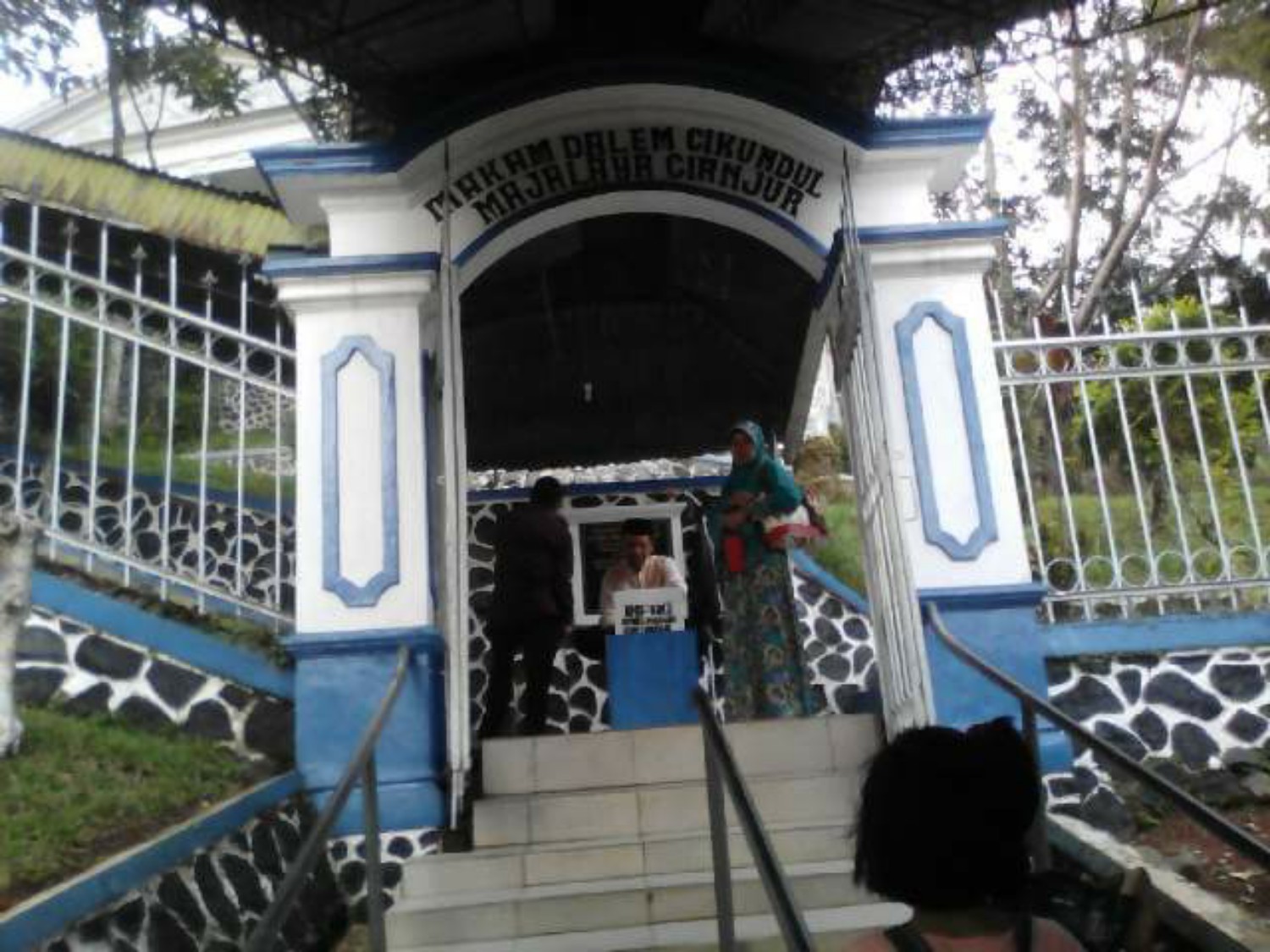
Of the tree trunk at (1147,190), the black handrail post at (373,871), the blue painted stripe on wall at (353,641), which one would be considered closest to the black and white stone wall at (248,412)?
the blue painted stripe on wall at (353,641)

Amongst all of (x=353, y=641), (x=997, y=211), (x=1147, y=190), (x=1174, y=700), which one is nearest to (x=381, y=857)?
(x=353, y=641)

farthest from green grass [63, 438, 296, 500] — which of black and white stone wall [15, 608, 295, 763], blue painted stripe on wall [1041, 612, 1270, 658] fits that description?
blue painted stripe on wall [1041, 612, 1270, 658]

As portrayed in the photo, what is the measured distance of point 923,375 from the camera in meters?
5.39

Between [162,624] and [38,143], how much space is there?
253 inches

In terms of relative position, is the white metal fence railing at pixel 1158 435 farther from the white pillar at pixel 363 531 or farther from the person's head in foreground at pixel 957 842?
the person's head in foreground at pixel 957 842

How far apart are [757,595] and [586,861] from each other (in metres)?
1.71

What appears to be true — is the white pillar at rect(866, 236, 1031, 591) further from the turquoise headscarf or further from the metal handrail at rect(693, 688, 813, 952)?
the metal handrail at rect(693, 688, 813, 952)

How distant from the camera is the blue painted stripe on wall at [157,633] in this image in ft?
16.3

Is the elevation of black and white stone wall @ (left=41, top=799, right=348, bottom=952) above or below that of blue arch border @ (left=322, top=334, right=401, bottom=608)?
below

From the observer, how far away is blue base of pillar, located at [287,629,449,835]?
15.6ft

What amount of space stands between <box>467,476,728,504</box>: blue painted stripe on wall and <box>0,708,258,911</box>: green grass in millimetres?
3466

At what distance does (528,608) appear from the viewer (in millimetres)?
5488

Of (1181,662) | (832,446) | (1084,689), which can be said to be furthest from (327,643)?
(832,446)

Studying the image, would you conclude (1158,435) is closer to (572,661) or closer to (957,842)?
(572,661)
